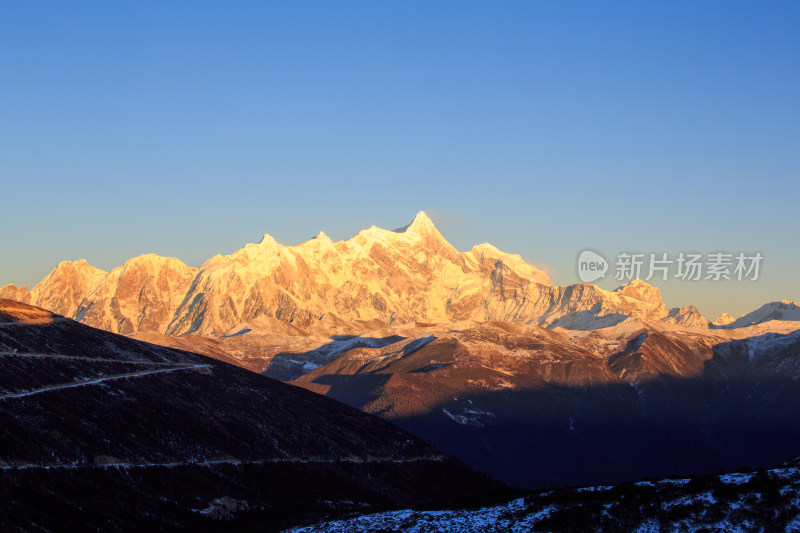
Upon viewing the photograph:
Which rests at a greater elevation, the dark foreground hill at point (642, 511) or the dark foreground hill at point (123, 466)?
the dark foreground hill at point (642, 511)

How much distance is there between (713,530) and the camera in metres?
94.4

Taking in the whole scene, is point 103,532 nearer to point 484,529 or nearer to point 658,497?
point 484,529

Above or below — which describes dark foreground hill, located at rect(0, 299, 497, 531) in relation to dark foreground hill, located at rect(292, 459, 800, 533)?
below

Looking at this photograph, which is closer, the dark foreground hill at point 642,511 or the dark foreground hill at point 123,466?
the dark foreground hill at point 642,511

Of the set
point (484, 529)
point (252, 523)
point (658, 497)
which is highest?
point (658, 497)

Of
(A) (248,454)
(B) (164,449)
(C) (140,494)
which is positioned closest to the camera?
(C) (140,494)

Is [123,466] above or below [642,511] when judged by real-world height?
below

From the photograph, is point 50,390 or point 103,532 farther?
point 50,390

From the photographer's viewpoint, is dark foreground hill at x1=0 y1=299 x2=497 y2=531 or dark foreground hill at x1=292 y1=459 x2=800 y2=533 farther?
dark foreground hill at x1=0 y1=299 x2=497 y2=531

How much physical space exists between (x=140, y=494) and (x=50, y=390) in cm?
3595

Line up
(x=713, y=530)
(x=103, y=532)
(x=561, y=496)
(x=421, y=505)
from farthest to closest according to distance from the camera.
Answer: (x=421, y=505) → (x=103, y=532) → (x=561, y=496) → (x=713, y=530)

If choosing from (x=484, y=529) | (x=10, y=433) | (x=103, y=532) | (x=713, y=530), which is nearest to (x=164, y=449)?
(x=10, y=433)

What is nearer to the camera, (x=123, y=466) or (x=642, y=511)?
(x=642, y=511)

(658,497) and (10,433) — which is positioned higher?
(658,497)
